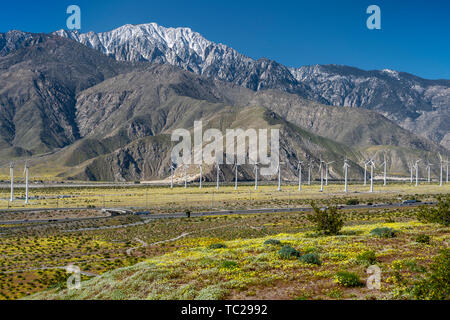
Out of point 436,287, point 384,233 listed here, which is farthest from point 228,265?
point 384,233

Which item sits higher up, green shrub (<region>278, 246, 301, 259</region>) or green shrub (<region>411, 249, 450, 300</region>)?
green shrub (<region>411, 249, 450, 300</region>)

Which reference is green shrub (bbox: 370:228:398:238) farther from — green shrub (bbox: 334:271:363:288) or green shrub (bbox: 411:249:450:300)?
green shrub (bbox: 411:249:450:300)

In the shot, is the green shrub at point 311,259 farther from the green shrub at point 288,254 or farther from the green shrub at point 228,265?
the green shrub at point 228,265

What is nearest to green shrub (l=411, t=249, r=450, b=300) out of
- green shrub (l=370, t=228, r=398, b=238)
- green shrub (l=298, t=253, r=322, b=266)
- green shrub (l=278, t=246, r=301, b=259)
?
green shrub (l=298, t=253, r=322, b=266)

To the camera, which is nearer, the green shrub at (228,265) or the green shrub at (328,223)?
the green shrub at (228,265)

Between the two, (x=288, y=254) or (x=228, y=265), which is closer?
(x=228, y=265)

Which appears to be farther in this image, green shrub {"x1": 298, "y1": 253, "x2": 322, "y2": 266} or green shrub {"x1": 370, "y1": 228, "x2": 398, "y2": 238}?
green shrub {"x1": 370, "y1": 228, "x2": 398, "y2": 238}

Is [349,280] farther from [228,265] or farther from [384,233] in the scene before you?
[384,233]

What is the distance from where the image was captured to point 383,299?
1777 centimetres

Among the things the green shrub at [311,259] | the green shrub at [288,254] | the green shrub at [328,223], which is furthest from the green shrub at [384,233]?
the green shrub at [311,259]

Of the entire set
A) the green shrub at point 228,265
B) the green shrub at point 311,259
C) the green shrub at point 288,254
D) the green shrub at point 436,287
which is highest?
the green shrub at point 436,287

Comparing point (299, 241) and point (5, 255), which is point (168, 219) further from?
point (299, 241)
